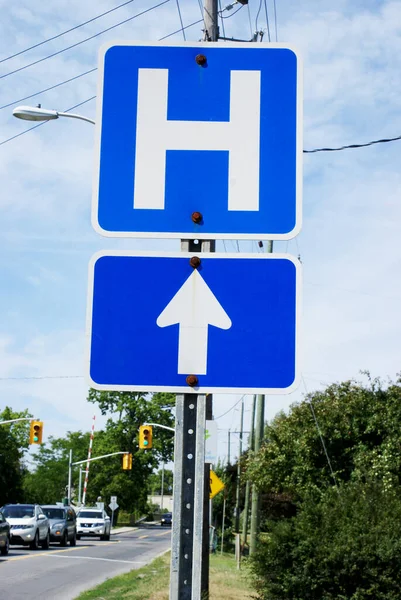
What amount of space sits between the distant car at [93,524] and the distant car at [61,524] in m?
10.0

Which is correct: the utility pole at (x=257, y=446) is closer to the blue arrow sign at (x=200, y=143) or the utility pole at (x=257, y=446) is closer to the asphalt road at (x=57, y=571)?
the asphalt road at (x=57, y=571)

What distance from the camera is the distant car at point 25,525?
31.2 meters

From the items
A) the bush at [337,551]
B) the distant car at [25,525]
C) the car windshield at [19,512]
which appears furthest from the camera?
the car windshield at [19,512]

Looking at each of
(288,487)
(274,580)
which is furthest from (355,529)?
(288,487)

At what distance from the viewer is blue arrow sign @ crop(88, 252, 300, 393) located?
2.88 m

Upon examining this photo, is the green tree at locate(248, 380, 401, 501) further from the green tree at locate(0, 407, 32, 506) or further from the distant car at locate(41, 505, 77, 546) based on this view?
the green tree at locate(0, 407, 32, 506)

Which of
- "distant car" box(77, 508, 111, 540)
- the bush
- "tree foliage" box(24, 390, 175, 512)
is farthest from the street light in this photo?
"tree foliage" box(24, 390, 175, 512)

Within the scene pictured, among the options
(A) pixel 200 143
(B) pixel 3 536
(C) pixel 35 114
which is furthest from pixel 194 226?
(B) pixel 3 536

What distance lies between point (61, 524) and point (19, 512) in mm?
4691

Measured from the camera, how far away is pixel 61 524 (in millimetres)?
36031

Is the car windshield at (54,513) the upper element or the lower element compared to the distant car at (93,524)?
upper

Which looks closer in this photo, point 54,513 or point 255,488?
point 255,488

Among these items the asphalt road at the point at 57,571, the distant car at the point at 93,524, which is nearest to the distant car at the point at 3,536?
the asphalt road at the point at 57,571

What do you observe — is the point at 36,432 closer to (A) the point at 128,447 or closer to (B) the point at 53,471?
(A) the point at 128,447
